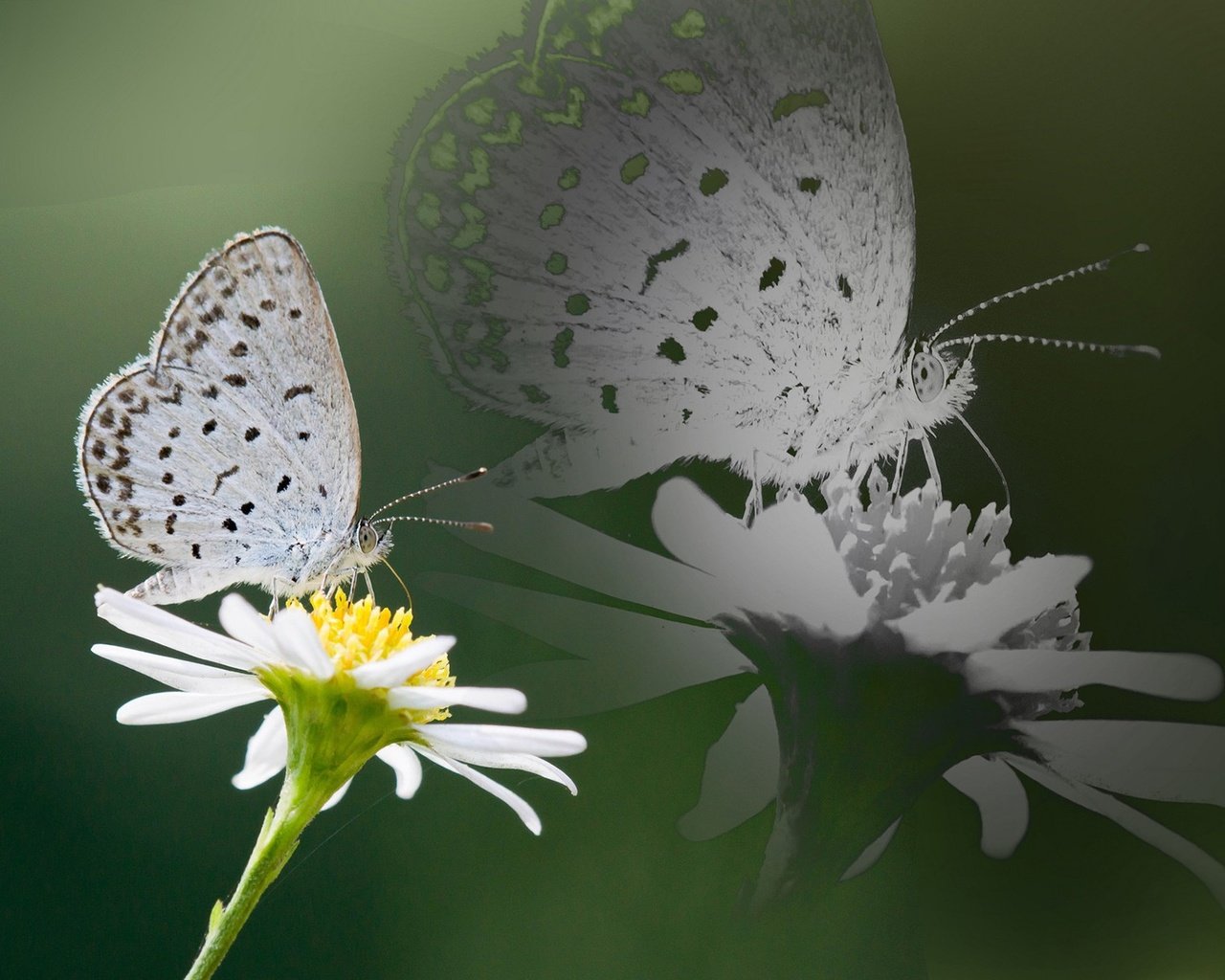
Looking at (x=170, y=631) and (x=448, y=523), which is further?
(x=448, y=523)

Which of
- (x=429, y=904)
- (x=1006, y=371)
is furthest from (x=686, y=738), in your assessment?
(x=1006, y=371)

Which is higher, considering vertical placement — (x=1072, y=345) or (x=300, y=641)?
(x=1072, y=345)

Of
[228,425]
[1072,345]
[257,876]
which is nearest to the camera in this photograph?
[257,876]

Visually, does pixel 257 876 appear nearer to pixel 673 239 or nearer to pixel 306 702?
pixel 306 702

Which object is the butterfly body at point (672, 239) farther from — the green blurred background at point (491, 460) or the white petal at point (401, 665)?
the white petal at point (401, 665)

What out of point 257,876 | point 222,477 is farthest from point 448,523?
point 257,876

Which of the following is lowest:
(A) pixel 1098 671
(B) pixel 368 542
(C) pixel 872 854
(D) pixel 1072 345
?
(C) pixel 872 854

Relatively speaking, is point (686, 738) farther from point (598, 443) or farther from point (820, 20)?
point (820, 20)
